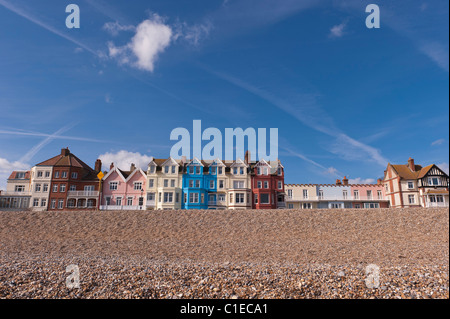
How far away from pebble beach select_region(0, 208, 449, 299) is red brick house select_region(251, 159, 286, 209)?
584 inches

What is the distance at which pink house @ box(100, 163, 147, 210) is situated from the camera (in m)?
46.5

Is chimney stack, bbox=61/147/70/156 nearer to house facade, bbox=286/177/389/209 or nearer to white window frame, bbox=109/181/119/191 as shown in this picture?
white window frame, bbox=109/181/119/191

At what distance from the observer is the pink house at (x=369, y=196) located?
2071 inches

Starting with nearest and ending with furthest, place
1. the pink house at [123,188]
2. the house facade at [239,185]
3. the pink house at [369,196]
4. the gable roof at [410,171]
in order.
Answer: the house facade at [239,185] < the pink house at [123,188] < the gable roof at [410,171] < the pink house at [369,196]

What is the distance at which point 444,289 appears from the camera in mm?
10125

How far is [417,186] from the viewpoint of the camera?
49188 mm

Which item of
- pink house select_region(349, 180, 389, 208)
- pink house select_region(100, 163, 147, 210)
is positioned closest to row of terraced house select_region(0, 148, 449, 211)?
pink house select_region(100, 163, 147, 210)

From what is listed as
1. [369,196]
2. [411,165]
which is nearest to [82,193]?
[369,196]

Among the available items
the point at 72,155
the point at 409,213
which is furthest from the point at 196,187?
the point at 409,213

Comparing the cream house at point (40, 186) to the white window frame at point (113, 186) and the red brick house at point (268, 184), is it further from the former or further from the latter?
the red brick house at point (268, 184)

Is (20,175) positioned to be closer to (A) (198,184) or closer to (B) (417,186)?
(A) (198,184)

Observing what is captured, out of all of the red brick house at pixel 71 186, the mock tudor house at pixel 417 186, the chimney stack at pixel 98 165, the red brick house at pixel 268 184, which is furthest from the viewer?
the chimney stack at pixel 98 165

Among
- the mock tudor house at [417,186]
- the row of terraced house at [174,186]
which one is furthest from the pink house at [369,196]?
the row of terraced house at [174,186]

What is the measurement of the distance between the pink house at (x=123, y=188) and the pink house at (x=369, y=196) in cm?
3697
